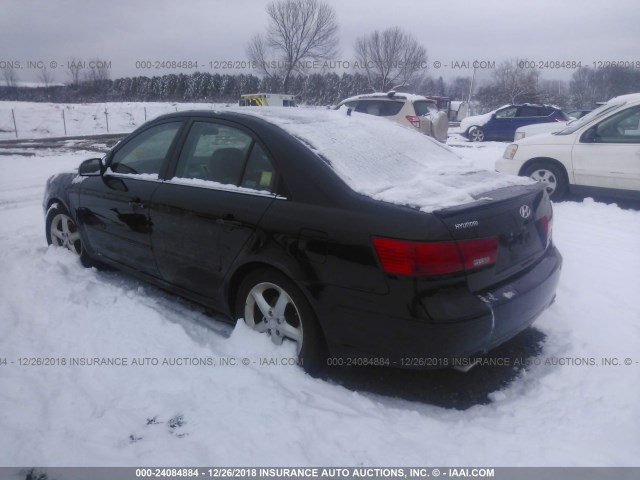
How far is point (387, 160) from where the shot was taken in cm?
310

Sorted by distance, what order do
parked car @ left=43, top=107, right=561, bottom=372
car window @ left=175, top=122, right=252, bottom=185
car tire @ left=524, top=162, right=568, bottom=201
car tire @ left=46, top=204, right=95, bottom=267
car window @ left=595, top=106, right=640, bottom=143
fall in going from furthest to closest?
car tire @ left=524, top=162, right=568, bottom=201 < car window @ left=595, top=106, right=640, bottom=143 < car tire @ left=46, top=204, right=95, bottom=267 < car window @ left=175, top=122, right=252, bottom=185 < parked car @ left=43, top=107, right=561, bottom=372

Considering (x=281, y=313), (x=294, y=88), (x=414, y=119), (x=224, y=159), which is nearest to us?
(x=281, y=313)

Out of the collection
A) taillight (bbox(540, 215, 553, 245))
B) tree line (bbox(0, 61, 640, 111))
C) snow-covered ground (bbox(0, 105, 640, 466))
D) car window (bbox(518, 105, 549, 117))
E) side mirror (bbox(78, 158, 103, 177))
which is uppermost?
tree line (bbox(0, 61, 640, 111))

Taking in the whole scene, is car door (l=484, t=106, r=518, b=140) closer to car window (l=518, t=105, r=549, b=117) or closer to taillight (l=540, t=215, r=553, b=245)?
car window (l=518, t=105, r=549, b=117)

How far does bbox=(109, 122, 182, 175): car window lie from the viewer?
3607 millimetres

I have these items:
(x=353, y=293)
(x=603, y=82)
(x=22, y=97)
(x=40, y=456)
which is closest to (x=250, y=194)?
(x=353, y=293)

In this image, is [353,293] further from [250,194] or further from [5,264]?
[5,264]

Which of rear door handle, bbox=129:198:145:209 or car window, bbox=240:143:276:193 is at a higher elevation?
car window, bbox=240:143:276:193

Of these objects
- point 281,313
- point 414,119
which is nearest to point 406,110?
point 414,119

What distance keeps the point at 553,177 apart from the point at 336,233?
6.26 meters

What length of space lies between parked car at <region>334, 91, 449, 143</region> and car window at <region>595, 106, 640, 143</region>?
5711mm

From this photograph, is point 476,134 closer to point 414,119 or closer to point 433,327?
point 414,119

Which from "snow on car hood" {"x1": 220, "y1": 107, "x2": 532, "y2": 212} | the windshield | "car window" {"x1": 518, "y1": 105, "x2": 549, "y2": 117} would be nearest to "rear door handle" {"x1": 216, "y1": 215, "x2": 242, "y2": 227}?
"snow on car hood" {"x1": 220, "y1": 107, "x2": 532, "y2": 212}

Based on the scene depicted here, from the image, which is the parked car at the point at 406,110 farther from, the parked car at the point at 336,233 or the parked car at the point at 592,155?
the parked car at the point at 336,233
